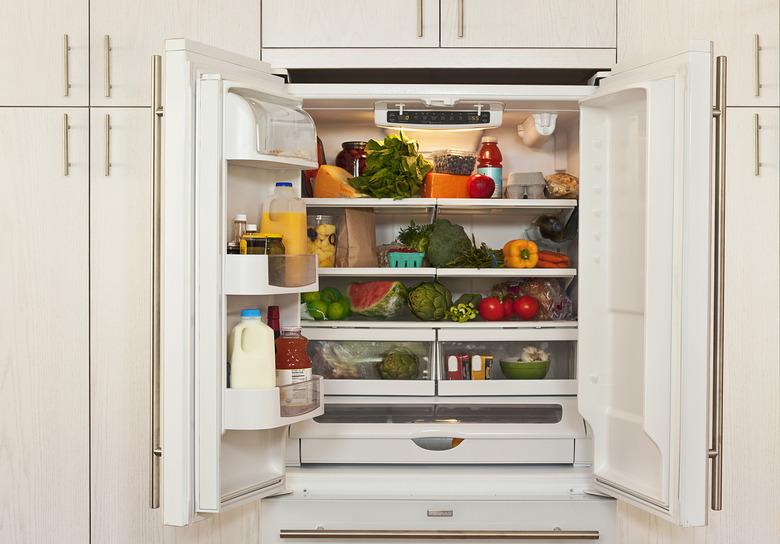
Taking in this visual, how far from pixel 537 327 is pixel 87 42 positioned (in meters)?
1.46

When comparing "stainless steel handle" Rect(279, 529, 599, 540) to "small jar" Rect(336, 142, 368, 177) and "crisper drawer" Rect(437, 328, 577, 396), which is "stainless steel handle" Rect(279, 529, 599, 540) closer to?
"crisper drawer" Rect(437, 328, 577, 396)

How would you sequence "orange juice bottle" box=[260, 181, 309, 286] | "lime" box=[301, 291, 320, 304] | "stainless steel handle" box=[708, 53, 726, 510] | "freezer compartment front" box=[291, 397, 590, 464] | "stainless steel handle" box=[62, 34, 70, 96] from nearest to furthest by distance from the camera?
"stainless steel handle" box=[708, 53, 726, 510] → "orange juice bottle" box=[260, 181, 309, 286] → "stainless steel handle" box=[62, 34, 70, 96] → "freezer compartment front" box=[291, 397, 590, 464] → "lime" box=[301, 291, 320, 304]

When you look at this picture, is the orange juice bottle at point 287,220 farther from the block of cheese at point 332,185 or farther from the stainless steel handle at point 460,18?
the stainless steel handle at point 460,18

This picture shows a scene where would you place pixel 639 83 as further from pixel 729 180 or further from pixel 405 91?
pixel 405 91

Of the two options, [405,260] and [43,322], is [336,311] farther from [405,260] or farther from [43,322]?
[43,322]

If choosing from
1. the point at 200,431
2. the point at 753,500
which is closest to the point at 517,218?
the point at 753,500

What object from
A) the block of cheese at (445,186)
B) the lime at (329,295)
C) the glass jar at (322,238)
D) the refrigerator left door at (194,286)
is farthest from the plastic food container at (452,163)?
the refrigerator left door at (194,286)

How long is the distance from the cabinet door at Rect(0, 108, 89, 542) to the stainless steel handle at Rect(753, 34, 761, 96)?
1.75 metres

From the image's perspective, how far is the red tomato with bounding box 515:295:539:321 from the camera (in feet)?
7.59

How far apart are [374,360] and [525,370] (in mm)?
446

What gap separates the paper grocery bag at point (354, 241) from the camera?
90.2 inches

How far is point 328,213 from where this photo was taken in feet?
7.91

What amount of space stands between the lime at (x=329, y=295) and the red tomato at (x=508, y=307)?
0.51 m

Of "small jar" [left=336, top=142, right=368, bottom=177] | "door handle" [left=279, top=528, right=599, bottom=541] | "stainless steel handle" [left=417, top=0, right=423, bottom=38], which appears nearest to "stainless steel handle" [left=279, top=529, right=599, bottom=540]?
"door handle" [left=279, top=528, right=599, bottom=541]
